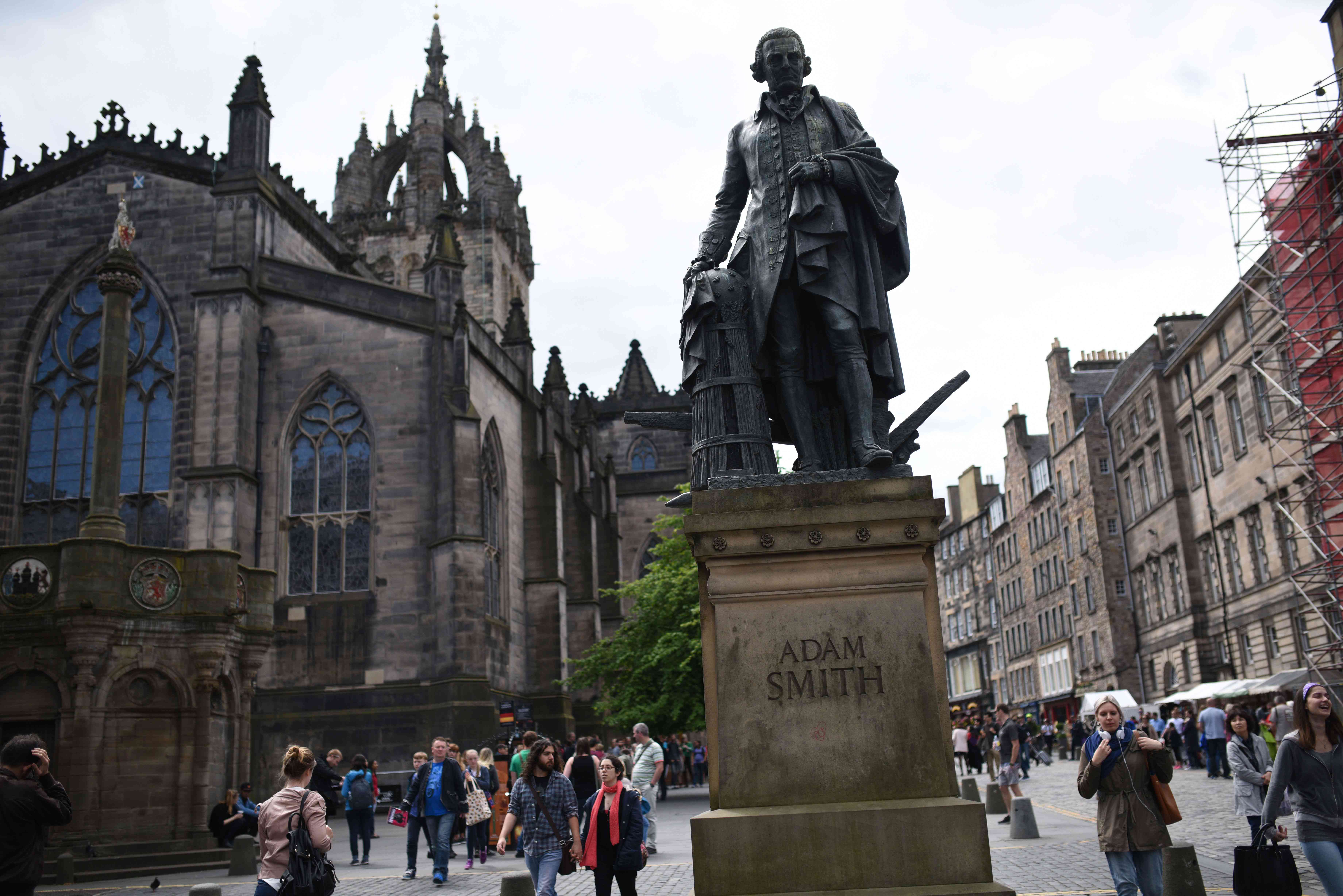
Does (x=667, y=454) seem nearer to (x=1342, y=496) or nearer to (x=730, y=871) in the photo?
(x=1342, y=496)

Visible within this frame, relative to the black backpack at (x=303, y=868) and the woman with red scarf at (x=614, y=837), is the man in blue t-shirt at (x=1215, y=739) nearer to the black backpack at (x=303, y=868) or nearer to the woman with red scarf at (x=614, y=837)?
the woman with red scarf at (x=614, y=837)

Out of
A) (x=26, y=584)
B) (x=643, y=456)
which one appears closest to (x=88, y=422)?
(x=26, y=584)

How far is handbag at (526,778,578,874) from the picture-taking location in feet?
26.3

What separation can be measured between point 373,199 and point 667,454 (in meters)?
20.0

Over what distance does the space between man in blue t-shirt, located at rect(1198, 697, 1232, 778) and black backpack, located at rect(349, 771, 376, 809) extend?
55.4 ft

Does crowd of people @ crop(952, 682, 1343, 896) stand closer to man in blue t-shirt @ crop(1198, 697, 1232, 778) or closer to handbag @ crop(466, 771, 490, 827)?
handbag @ crop(466, 771, 490, 827)

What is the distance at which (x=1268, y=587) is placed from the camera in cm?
3369

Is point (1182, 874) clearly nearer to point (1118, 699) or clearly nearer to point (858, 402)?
point (858, 402)

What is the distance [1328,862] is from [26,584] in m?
16.7

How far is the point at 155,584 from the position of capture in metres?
17.2

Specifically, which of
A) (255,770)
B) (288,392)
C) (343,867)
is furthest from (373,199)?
(343,867)

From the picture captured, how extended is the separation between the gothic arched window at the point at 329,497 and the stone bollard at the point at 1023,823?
17.4 meters

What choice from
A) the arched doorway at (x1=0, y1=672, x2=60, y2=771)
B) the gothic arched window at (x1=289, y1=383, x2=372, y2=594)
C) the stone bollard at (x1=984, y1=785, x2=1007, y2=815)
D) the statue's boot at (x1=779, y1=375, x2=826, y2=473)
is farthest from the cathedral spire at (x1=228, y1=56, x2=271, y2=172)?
the statue's boot at (x1=779, y1=375, x2=826, y2=473)

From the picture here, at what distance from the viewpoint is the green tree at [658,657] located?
96.5 ft
